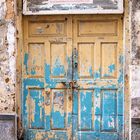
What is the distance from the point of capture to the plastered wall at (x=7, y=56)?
24.7ft

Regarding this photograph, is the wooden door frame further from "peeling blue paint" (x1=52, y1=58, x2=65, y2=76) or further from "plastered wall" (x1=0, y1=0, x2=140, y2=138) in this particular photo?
"peeling blue paint" (x1=52, y1=58, x2=65, y2=76)

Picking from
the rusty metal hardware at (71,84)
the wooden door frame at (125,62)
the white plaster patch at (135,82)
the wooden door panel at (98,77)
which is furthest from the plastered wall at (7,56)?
the white plaster patch at (135,82)

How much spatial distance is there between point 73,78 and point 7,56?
1157 millimetres

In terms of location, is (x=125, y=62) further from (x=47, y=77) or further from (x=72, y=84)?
(x=47, y=77)

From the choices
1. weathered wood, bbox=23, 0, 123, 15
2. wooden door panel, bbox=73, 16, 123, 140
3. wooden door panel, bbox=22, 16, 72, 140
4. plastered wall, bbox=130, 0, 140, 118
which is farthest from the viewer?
wooden door panel, bbox=22, 16, 72, 140

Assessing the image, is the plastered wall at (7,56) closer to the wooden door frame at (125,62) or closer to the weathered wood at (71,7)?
the wooden door frame at (125,62)

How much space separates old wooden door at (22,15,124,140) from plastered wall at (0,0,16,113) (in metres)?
0.34

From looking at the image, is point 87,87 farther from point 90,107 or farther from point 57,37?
point 57,37

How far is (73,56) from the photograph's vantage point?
7.79 metres

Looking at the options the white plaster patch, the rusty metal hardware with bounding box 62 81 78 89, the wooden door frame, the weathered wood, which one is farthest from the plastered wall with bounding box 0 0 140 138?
the white plaster patch

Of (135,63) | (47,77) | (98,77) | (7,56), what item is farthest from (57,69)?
(135,63)

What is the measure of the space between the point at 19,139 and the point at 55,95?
3.09 ft

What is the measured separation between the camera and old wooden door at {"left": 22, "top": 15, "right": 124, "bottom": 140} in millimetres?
7723

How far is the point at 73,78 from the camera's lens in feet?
25.6
